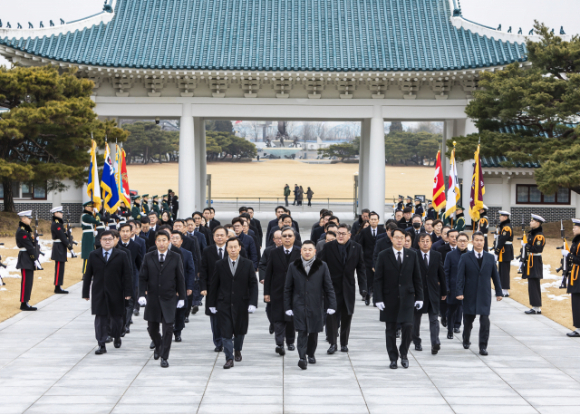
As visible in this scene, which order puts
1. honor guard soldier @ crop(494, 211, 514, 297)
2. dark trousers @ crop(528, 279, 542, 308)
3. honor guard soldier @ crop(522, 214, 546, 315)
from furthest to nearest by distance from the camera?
honor guard soldier @ crop(494, 211, 514, 297)
dark trousers @ crop(528, 279, 542, 308)
honor guard soldier @ crop(522, 214, 546, 315)

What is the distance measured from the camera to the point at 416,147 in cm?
7794

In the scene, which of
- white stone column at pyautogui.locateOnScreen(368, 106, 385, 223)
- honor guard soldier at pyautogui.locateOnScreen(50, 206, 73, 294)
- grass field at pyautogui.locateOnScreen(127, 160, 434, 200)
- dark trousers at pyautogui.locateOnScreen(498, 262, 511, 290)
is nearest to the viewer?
honor guard soldier at pyautogui.locateOnScreen(50, 206, 73, 294)

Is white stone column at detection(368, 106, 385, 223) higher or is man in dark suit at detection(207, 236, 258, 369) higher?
white stone column at detection(368, 106, 385, 223)

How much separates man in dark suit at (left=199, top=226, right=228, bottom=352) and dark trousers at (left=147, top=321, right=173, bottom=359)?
2.24 ft

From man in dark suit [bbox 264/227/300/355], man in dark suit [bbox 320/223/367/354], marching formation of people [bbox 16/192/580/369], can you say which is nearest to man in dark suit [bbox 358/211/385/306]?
marching formation of people [bbox 16/192/580/369]

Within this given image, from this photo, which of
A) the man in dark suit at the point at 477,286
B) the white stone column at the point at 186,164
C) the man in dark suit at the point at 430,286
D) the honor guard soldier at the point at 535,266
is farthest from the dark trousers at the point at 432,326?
the white stone column at the point at 186,164

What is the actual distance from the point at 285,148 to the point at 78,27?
61.8 m

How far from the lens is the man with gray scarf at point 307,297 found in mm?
8109

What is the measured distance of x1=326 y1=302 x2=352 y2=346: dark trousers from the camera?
8.87 m

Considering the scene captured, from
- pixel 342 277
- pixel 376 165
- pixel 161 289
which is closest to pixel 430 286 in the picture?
pixel 342 277

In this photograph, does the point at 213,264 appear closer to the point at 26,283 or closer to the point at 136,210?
the point at 26,283

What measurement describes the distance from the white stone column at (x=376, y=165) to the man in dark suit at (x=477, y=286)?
581 inches

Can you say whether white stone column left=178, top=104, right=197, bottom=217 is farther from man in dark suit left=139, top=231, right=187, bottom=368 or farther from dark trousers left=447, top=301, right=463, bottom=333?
man in dark suit left=139, top=231, right=187, bottom=368

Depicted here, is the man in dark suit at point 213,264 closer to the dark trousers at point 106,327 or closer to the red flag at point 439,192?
the dark trousers at point 106,327
